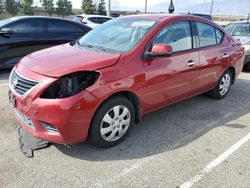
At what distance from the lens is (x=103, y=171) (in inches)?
117

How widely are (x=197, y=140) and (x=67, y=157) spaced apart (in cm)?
174

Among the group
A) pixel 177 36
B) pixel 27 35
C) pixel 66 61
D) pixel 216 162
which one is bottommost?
pixel 216 162

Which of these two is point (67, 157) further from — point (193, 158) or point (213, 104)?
point (213, 104)

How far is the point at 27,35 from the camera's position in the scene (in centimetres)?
687

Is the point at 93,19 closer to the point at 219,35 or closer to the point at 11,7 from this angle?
the point at 219,35

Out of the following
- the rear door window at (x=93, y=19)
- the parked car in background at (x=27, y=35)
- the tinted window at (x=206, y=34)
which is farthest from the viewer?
the rear door window at (x=93, y=19)

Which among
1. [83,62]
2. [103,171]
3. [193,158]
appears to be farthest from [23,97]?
[193,158]

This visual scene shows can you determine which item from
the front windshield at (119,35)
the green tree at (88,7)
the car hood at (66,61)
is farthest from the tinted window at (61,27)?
the green tree at (88,7)

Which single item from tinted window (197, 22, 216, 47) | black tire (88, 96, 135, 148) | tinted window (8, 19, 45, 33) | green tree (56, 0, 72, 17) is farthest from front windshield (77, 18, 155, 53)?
green tree (56, 0, 72, 17)

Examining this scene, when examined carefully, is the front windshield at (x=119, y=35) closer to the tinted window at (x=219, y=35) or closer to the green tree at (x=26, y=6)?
the tinted window at (x=219, y=35)

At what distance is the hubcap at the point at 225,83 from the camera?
533 centimetres

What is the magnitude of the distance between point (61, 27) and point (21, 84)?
483 centimetres

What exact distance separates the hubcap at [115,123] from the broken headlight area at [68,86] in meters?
0.47

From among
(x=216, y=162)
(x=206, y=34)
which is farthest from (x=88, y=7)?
(x=216, y=162)
